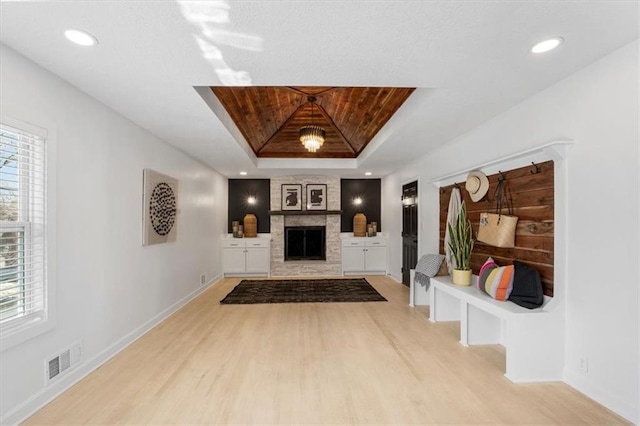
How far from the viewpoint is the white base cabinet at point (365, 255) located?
23.6 ft

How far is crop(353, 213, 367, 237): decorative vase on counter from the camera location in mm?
7414

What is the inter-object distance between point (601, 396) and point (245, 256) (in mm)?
5968

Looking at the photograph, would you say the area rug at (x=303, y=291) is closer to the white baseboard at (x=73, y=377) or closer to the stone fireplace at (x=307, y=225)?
the stone fireplace at (x=307, y=225)

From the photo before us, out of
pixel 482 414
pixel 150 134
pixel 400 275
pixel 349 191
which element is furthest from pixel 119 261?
pixel 349 191

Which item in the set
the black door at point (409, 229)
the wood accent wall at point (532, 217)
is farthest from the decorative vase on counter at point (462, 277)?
the black door at point (409, 229)

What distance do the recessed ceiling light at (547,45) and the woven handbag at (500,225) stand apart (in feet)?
4.70

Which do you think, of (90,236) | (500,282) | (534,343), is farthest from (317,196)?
(534,343)

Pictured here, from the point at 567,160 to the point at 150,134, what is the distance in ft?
13.0

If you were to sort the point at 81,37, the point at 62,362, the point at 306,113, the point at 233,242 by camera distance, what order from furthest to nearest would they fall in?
the point at 233,242, the point at 306,113, the point at 62,362, the point at 81,37

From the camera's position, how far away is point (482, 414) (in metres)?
2.10

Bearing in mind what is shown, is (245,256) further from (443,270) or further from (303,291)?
(443,270)

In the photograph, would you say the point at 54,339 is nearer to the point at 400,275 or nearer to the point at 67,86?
the point at 67,86

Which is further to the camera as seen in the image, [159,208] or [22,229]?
[159,208]

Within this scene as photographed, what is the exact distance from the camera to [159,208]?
390 cm
